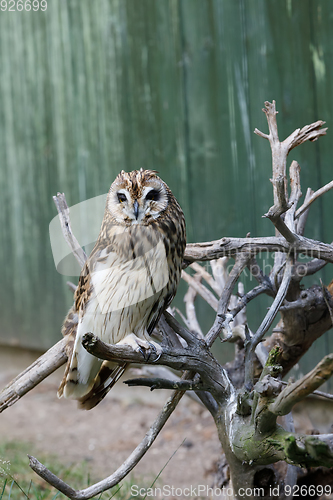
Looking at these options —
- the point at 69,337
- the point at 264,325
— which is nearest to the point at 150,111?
the point at 69,337

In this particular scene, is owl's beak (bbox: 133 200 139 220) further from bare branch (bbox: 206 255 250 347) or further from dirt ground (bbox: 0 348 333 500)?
dirt ground (bbox: 0 348 333 500)

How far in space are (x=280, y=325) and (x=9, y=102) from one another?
294 cm

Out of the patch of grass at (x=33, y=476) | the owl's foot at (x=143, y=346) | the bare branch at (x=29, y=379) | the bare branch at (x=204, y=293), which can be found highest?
the bare branch at (x=204, y=293)

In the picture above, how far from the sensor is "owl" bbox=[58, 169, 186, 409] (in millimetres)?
1693

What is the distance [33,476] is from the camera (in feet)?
8.36

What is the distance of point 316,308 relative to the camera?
193cm

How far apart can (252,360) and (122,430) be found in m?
2.03

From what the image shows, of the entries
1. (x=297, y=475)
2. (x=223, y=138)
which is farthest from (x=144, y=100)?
(x=297, y=475)

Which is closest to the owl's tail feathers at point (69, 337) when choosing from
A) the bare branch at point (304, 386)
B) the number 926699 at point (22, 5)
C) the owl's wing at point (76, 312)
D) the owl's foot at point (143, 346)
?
the owl's wing at point (76, 312)

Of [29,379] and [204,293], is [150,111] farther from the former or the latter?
[29,379]

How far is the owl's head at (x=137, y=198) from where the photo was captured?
166 centimetres

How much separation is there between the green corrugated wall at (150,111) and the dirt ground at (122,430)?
487 millimetres

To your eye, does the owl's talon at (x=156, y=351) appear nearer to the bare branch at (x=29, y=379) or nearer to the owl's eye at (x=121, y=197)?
the bare branch at (x=29, y=379)

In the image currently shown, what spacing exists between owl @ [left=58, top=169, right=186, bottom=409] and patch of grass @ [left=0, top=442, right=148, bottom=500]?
0.69 meters
